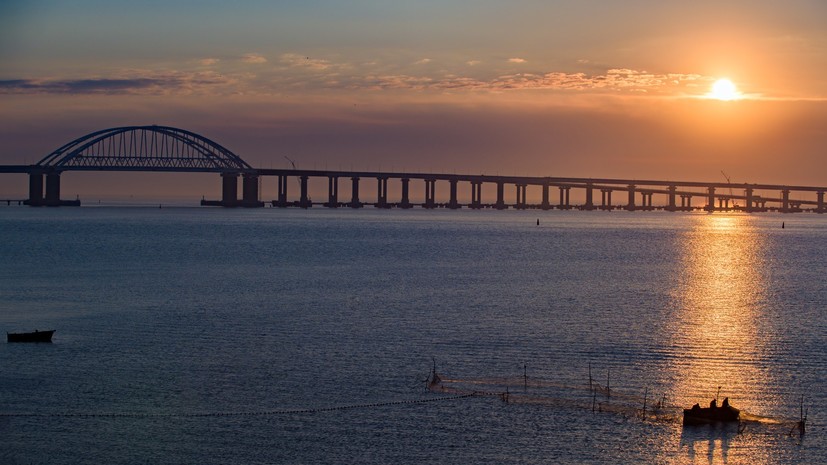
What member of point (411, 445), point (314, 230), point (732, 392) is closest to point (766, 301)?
point (732, 392)

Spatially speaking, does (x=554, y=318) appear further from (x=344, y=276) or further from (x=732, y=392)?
(x=344, y=276)

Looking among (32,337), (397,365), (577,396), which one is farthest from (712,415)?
(32,337)

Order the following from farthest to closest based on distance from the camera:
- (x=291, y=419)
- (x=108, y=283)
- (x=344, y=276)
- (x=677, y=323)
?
1. (x=344, y=276)
2. (x=108, y=283)
3. (x=677, y=323)
4. (x=291, y=419)

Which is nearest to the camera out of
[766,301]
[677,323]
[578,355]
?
[578,355]

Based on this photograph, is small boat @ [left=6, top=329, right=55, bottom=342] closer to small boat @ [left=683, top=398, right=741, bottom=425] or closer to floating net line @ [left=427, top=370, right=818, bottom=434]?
floating net line @ [left=427, top=370, right=818, bottom=434]

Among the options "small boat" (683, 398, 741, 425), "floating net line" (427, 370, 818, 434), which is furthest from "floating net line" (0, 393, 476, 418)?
"small boat" (683, 398, 741, 425)

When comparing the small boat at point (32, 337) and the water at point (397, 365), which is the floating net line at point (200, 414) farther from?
the small boat at point (32, 337)

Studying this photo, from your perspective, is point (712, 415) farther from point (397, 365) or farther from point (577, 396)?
point (397, 365)

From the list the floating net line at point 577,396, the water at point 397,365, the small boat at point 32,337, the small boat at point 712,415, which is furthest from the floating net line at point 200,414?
the small boat at point 32,337
